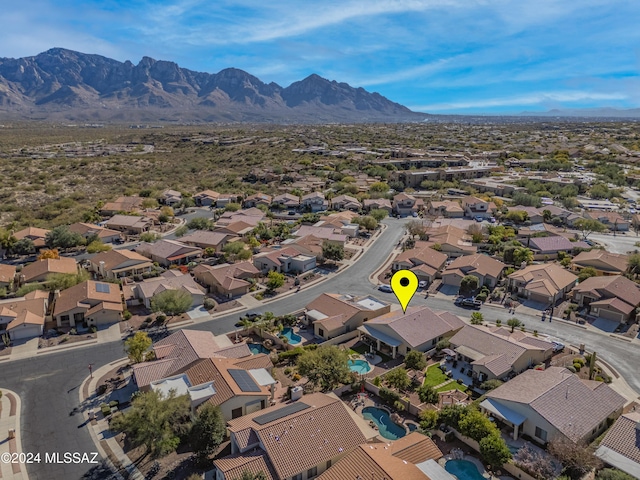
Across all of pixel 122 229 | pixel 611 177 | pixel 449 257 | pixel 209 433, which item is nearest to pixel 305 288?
pixel 449 257

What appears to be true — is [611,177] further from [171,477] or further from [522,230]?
[171,477]

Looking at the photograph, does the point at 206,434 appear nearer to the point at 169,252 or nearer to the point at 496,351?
the point at 496,351

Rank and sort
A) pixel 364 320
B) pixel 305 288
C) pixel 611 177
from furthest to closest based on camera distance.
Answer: pixel 611 177 < pixel 305 288 < pixel 364 320

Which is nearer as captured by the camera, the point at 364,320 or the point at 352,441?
the point at 352,441

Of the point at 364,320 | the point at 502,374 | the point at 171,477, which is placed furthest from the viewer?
the point at 364,320

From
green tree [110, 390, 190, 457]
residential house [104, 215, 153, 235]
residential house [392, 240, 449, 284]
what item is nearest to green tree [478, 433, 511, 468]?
green tree [110, 390, 190, 457]

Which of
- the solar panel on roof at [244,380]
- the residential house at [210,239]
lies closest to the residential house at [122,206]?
the residential house at [210,239]

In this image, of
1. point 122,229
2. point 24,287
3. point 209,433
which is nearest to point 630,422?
point 209,433

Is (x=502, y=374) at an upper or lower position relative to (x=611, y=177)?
lower
